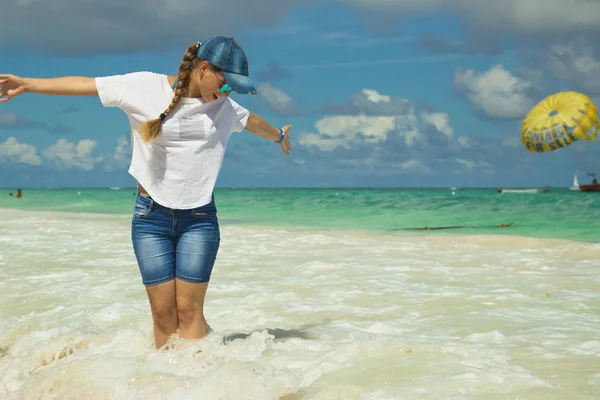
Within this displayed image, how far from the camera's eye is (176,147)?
3734 millimetres

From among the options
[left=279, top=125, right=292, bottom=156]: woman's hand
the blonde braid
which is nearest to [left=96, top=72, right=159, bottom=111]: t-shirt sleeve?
the blonde braid

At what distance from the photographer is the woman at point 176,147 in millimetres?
3619

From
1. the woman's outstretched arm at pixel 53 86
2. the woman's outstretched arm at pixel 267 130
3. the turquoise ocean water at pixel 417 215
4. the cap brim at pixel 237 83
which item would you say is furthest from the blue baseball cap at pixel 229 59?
the turquoise ocean water at pixel 417 215

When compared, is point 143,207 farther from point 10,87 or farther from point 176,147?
point 10,87

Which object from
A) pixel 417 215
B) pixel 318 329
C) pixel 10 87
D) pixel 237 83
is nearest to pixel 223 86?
pixel 237 83

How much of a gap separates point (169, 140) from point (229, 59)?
1.88 ft

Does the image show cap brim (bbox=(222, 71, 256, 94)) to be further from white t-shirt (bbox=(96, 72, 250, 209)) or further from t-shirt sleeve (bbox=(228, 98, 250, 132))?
t-shirt sleeve (bbox=(228, 98, 250, 132))

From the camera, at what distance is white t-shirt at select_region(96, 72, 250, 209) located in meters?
3.67

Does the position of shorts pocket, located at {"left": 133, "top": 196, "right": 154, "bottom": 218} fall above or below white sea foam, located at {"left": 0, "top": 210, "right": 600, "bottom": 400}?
above

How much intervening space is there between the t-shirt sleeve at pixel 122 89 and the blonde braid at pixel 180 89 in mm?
172

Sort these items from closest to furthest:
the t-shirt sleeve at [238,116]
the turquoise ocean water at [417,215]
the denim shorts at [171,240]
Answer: the denim shorts at [171,240], the t-shirt sleeve at [238,116], the turquoise ocean water at [417,215]

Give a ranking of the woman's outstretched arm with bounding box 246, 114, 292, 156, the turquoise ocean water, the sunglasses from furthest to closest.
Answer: the turquoise ocean water < the woman's outstretched arm with bounding box 246, 114, 292, 156 < the sunglasses

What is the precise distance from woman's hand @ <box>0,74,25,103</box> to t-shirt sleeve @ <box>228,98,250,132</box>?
3.85ft

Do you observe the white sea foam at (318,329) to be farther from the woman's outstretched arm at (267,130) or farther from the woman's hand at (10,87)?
the woman's hand at (10,87)
